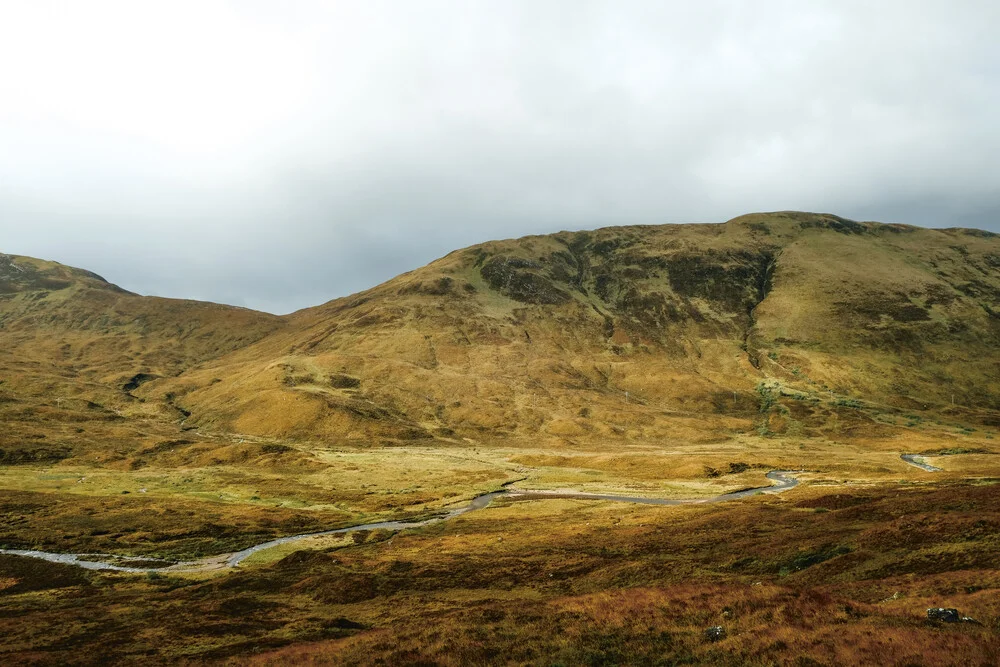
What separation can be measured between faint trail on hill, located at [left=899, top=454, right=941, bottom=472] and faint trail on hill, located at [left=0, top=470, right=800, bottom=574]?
103 feet

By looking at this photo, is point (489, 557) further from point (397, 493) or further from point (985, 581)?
point (397, 493)

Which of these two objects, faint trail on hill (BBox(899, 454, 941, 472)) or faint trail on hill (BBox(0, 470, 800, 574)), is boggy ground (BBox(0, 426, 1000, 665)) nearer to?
faint trail on hill (BBox(0, 470, 800, 574))

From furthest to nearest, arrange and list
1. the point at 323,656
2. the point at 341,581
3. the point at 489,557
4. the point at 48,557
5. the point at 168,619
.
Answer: the point at 48,557
the point at 489,557
the point at 341,581
the point at 168,619
the point at 323,656

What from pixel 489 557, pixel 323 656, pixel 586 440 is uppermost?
pixel 323 656

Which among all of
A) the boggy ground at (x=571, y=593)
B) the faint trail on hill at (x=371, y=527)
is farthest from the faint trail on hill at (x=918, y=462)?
the boggy ground at (x=571, y=593)

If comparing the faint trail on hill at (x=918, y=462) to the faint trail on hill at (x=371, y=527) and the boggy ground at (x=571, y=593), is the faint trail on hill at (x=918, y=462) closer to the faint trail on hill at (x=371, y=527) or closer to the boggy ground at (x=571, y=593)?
the faint trail on hill at (x=371, y=527)

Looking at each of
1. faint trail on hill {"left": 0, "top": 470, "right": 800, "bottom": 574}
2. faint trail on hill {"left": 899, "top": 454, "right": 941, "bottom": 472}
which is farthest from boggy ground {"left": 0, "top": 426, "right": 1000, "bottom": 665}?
faint trail on hill {"left": 899, "top": 454, "right": 941, "bottom": 472}

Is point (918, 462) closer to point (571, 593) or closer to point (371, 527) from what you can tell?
point (371, 527)

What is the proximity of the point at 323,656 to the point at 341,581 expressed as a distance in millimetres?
18867

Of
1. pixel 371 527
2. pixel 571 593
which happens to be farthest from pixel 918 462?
pixel 571 593

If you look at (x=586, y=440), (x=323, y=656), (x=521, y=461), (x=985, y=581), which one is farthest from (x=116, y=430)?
(x=985, y=581)

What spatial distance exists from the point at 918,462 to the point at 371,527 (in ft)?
443

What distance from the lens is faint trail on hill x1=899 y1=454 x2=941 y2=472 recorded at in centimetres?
11894

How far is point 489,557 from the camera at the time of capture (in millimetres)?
47594
